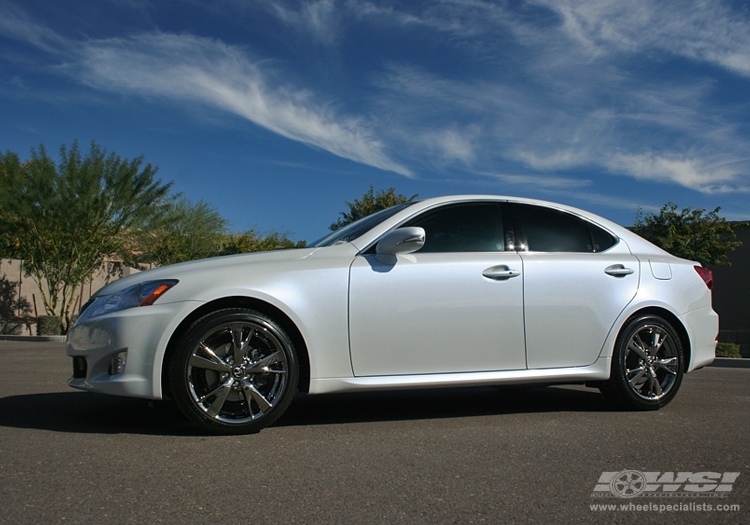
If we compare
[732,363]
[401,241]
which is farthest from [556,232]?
[732,363]

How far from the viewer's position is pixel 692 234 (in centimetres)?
2348

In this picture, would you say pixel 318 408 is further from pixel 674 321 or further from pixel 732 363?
pixel 732 363

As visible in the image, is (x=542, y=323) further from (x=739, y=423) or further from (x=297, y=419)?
(x=297, y=419)

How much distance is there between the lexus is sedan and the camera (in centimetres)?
431

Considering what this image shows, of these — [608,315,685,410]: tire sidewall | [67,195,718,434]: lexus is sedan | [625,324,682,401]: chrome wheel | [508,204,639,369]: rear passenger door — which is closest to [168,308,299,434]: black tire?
[67,195,718,434]: lexus is sedan

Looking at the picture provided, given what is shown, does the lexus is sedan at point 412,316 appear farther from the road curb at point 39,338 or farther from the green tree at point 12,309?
the green tree at point 12,309

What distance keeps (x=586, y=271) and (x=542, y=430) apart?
130 centimetres

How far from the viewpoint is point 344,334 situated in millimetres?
4582

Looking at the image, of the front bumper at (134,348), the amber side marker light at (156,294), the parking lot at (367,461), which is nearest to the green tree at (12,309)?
the parking lot at (367,461)

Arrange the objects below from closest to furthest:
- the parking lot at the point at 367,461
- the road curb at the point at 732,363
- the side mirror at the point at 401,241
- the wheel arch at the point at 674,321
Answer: the parking lot at the point at 367,461 < the side mirror at the point at 401,241 < the wheel arch at the point at 674,321 < the road curb at the point at 732,363

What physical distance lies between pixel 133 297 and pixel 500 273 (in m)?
2.42

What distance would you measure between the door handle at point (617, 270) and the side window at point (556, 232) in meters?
0.20

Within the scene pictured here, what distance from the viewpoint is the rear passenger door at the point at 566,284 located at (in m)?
5.07

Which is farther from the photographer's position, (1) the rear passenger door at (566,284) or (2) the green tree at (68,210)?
(2) the green tree at (68,210)
